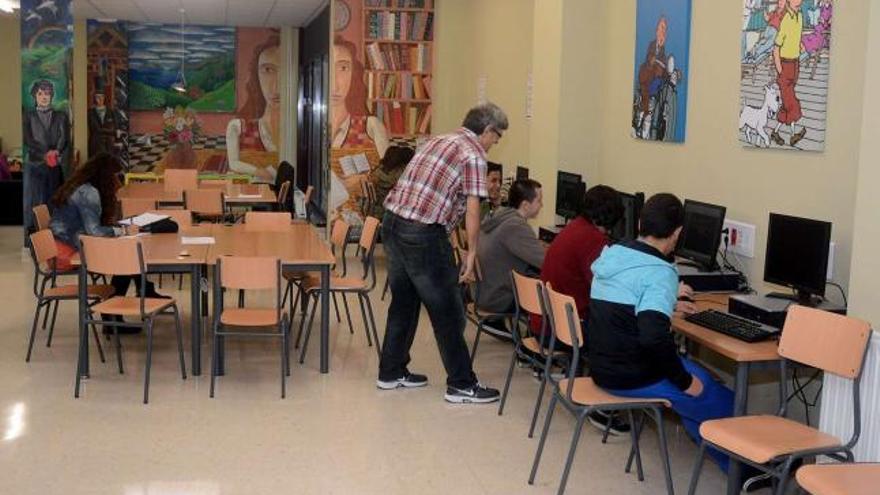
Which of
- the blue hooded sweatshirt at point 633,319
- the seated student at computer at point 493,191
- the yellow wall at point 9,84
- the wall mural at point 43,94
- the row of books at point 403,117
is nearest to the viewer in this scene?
the blue hooded sweatshirt at point 633,319

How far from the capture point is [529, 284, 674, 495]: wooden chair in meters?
3.97

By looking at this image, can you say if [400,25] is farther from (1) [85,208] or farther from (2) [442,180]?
(2) [442,180]

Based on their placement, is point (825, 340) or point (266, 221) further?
point (266, 221)

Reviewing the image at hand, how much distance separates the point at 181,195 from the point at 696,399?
691 centimetres

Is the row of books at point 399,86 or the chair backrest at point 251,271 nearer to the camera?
the chair backrest at point 251,271

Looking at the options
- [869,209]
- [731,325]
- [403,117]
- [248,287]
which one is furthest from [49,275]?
[403,117]

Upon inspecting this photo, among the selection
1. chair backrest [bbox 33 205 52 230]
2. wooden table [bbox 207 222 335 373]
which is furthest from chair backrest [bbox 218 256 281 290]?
chair backrest [bbox 33 205 52 230]

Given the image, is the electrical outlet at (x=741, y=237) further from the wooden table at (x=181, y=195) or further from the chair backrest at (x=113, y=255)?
the wooden table at (x=181, y=195)

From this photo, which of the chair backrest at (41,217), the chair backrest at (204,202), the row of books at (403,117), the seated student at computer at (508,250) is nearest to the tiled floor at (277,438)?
the seated student at computer at (508,250)

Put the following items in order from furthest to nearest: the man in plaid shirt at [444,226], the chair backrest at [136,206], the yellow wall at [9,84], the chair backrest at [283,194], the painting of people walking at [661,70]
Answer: the yellow wall at [9,84]
the chair backrest at [283,194]
the chair backrest at [136,206]
the painting of people walking at [661,70]
the man in plaid shirt at [444,226]

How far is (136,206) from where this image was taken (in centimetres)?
873

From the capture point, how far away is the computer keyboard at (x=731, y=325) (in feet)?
13.5

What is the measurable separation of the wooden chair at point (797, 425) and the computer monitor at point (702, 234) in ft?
4.56

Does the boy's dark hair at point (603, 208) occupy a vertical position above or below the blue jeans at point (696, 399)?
above
